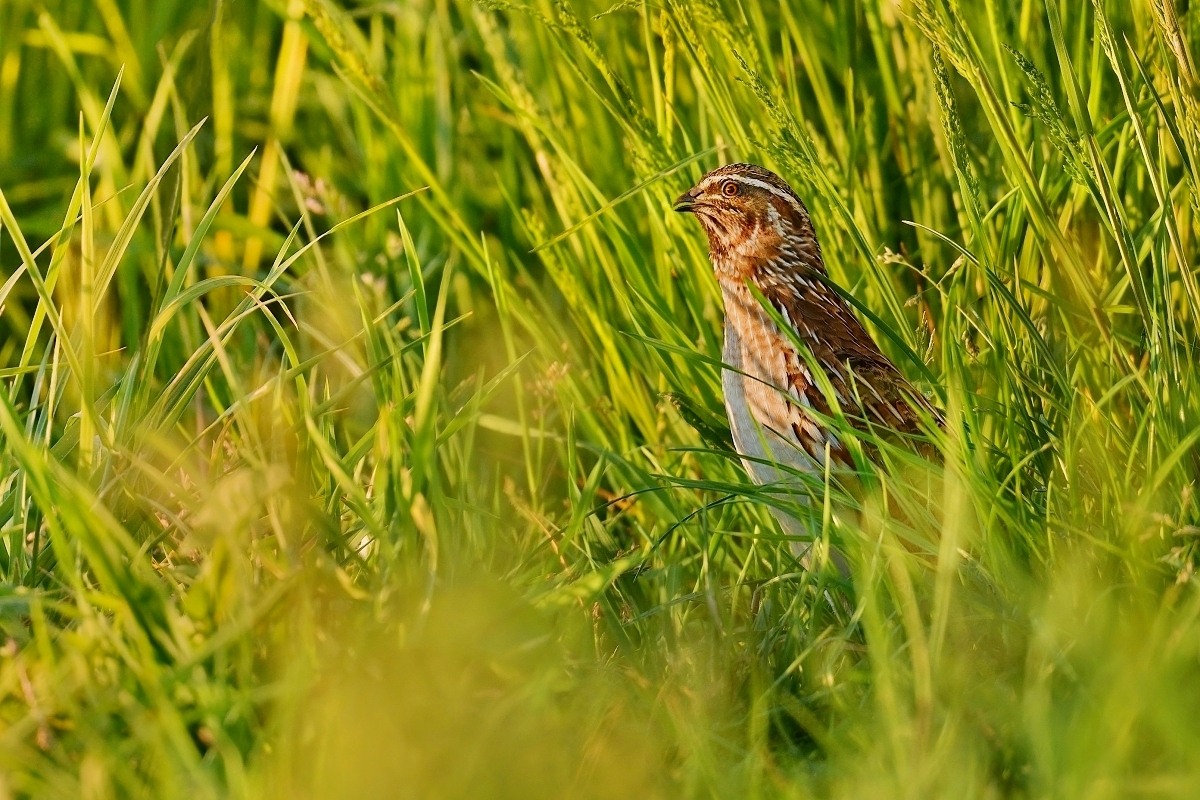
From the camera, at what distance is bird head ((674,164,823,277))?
15.7 ft

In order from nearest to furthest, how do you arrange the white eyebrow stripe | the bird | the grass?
the grass → the bird → the white eyebrow stripe

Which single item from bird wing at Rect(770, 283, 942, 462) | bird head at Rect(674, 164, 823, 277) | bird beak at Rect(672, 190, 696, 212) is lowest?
bird wing at Rect(770, 283, 942, 462)

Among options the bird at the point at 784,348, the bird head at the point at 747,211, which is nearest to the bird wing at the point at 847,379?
the bird at the point at 784,348

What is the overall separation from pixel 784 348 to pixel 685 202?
0.70 meters

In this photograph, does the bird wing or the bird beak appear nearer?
the bird wing

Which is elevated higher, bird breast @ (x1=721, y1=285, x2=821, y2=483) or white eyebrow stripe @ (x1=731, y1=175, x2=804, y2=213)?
white eyebrow stripe @ (x1=731, y1=175, x2=804, y2=213)

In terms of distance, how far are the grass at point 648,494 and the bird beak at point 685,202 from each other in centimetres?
13

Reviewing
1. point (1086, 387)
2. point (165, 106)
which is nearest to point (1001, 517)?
point (1086, 387)

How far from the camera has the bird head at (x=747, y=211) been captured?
15.7ft

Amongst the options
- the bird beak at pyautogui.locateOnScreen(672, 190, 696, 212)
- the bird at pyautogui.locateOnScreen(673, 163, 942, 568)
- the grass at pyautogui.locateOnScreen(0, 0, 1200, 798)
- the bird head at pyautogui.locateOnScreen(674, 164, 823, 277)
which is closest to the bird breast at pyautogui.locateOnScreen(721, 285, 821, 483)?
the bird at pyautogui.locateOnScreen(673, 163, 942, 568)

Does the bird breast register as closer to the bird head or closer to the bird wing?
the bird wing

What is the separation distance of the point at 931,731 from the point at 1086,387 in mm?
1635

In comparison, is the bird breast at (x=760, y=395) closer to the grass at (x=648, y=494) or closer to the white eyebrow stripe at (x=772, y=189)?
the grass at (x=648, y=494)

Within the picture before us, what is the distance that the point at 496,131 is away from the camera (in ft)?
20.7
